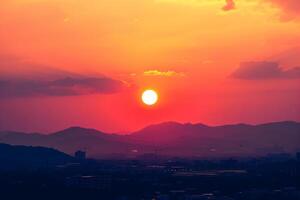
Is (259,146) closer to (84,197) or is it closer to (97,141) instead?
(97,141)

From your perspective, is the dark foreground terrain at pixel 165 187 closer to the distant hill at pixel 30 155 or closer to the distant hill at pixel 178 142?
the distant hill at pixel 30 155

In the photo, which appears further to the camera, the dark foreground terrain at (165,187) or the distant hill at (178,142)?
the distant hill at (178,142)

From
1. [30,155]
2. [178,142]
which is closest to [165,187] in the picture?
[30,155]

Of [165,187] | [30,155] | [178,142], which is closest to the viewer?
[165,187]

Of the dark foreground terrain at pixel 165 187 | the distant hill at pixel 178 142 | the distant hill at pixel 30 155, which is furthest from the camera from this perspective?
the distant hill at pixel 178 142

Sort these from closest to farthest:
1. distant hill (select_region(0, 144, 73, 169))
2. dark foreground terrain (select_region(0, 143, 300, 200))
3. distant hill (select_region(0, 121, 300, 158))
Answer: dark foreground terrain (select_region(0, 143, 300, 200))
distant hill (select_region(0, 144, 73, 169))
distant hill (select_region(0, 121, 300, 158))

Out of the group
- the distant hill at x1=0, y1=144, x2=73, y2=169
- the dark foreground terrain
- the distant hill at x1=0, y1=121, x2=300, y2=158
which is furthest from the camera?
the distant hill at x1=0, y1=121, x2=300, y2=158

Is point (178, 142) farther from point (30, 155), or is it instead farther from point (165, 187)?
point (165, 187)

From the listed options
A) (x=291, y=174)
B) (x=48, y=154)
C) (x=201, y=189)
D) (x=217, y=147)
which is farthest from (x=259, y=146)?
(x=201, y=189)

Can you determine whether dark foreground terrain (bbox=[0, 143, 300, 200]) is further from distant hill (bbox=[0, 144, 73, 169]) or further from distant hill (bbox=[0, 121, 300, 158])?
distant hill (bbox=[0, 121, 300, 158])

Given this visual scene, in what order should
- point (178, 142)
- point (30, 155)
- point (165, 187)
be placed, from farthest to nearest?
point (178, 142)
point (30, 155)
point (165, 187)

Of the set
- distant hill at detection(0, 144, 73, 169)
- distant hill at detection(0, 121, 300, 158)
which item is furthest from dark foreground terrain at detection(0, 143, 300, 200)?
distant hill at detection(0, 121, 300, 158)

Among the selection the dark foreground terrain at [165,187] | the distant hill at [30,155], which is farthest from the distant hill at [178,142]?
the dark foreground terrain at [165,187]
